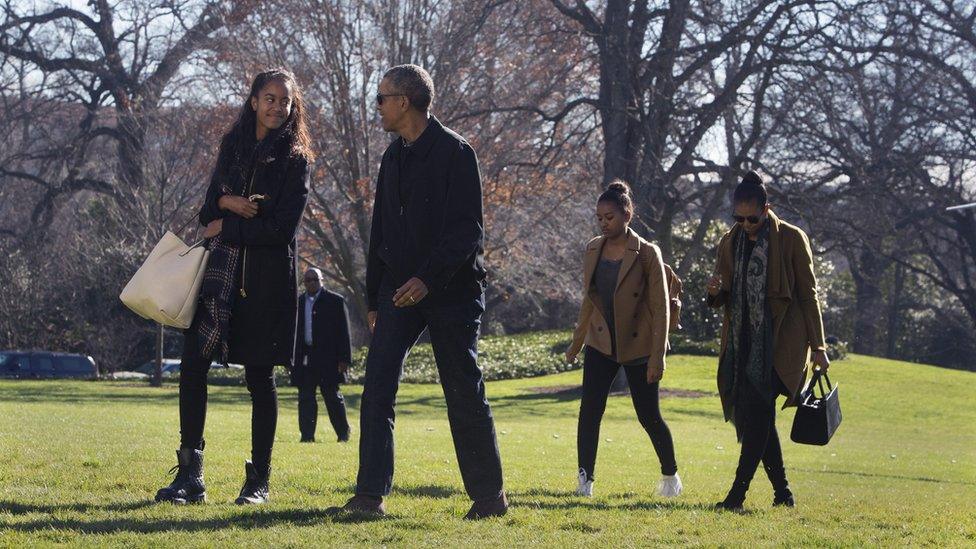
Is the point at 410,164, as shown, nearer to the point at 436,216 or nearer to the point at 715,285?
the point at 436,216

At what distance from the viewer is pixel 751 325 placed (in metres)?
7.38

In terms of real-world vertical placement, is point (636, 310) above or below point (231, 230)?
below

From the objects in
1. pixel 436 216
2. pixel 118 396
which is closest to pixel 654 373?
pixel 436 216

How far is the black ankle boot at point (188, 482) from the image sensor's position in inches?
250

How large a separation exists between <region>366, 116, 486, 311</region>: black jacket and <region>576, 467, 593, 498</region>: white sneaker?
2.63m

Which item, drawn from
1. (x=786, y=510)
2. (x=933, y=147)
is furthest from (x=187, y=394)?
(x=933, y=147)

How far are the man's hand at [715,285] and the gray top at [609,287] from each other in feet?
3.08

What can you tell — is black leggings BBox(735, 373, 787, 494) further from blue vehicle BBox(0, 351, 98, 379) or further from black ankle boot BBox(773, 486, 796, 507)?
blue vehicle BBox(0, 351, 98, 379)

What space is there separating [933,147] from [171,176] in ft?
58.6

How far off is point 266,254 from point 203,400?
32.0 inches

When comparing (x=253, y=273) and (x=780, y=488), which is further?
(x=780, y=488)

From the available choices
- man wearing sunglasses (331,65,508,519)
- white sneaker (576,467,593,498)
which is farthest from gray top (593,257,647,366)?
man wearing sunglasses (331,65,508,519)

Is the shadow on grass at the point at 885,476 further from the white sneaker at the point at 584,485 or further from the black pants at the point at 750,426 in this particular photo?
the black pants at the point at 750,426

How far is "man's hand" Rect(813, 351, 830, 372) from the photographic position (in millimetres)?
7223
